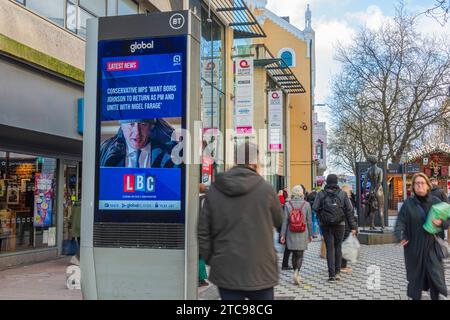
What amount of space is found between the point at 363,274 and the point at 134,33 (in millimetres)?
6105

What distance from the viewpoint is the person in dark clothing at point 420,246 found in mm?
5695

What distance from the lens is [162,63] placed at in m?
5.87

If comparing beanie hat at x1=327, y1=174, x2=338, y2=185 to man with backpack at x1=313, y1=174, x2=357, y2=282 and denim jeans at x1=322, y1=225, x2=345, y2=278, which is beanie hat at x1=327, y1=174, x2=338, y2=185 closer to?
man with backpack at x1=313, y1=174, x2=357, y2=282

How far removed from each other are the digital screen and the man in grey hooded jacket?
178 cm

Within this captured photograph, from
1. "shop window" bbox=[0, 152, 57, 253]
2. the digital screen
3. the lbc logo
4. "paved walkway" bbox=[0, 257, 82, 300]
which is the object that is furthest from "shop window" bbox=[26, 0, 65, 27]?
the lbc logo

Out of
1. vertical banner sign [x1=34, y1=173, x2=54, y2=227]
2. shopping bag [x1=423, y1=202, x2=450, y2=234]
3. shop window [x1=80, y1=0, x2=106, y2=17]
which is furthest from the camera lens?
shop window [x1=80, y1=0, x2=106, y2=17]

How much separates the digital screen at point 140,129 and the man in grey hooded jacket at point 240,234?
1.78 metres

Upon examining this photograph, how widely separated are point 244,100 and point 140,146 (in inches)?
616

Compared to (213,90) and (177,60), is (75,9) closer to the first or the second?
(177,60)

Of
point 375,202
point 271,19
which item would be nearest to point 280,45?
point 271,19

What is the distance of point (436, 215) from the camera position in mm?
5648

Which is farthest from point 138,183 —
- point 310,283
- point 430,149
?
point 430,149

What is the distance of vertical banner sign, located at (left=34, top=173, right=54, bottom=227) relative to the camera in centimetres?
1209
